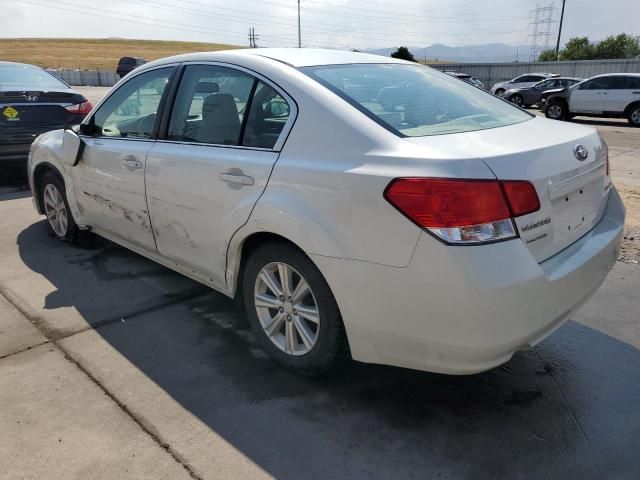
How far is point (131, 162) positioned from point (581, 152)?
2716 millimetres

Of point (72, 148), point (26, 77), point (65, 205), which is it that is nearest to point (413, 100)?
point (72, 148)

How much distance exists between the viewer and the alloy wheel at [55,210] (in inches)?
194

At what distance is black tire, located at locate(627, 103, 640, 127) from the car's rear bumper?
16894 millimetres

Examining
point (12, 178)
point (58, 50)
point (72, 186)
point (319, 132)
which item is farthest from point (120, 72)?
point (58, 50)

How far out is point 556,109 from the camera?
60.7 feet

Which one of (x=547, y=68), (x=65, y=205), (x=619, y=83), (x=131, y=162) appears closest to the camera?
(x=131, y=162)

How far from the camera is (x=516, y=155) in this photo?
2.26 m

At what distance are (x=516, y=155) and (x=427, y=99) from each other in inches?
32.7

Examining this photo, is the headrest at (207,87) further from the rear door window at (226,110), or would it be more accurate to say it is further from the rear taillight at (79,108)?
the rear taillight at (79,108)

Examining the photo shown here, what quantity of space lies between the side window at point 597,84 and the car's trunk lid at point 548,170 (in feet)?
55.3

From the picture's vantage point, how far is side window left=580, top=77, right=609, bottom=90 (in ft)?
56.5

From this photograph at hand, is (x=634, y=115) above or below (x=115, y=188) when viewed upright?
below

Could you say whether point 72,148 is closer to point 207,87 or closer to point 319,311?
point 207,87

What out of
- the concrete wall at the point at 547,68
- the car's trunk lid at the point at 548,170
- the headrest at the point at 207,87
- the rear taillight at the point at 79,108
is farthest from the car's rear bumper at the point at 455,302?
the concrete wall at the point at 547,68
